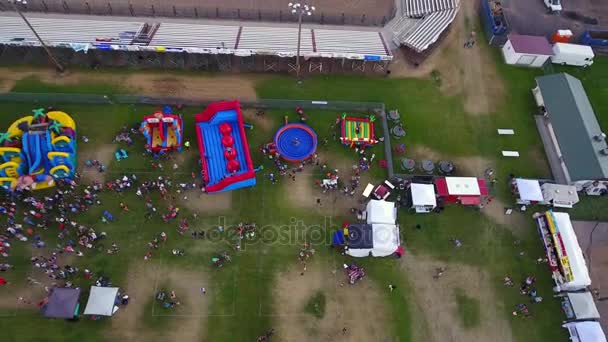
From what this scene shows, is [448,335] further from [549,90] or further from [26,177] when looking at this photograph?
[26,177]

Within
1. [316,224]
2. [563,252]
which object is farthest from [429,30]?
[563,252]

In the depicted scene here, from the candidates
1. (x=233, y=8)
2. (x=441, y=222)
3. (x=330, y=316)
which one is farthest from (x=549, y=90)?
(x=233, y=8)

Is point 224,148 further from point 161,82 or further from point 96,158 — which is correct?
point 96,158

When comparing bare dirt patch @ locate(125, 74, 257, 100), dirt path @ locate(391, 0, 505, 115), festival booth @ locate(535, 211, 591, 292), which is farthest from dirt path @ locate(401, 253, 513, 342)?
bare dirt patch @ locate(125, 74, 257, 100)
